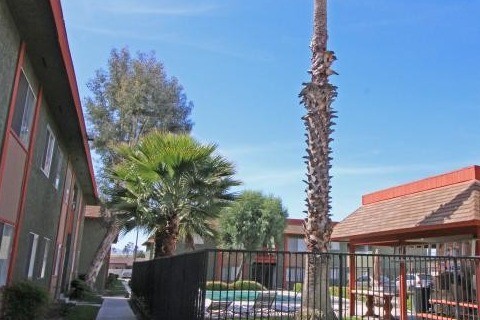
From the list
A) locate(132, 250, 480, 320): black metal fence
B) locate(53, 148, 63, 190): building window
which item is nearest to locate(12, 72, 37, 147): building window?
locate(132, 250, 480, 320): black metal fence

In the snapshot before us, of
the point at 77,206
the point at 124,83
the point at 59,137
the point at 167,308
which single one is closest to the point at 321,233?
the point at 167,308

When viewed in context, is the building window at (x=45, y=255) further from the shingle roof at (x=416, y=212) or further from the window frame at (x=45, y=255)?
the shingle roof at (x=416, y=212)

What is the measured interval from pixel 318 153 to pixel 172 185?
5.23m

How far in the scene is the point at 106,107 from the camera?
33.0 m

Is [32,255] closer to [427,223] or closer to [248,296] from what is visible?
[248,296]

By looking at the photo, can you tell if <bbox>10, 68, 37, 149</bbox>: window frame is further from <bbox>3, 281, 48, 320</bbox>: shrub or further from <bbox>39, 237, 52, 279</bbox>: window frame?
<bbox>39, 237, 52, 279</bbox>: window frame

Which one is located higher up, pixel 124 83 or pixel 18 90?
pixel 124 83

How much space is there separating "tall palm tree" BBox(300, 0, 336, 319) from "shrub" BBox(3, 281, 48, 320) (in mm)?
5669

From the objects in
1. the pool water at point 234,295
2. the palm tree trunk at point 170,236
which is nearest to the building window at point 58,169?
the palm tree trunk at point 170,236

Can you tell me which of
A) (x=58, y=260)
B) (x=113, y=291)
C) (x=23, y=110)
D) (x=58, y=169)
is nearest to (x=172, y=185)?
(x=58, y=169)

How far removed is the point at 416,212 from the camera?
15.5 metres

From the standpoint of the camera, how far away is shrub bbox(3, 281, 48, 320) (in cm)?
1069

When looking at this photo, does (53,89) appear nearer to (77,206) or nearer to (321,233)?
(321,233)

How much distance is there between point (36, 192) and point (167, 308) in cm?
531
